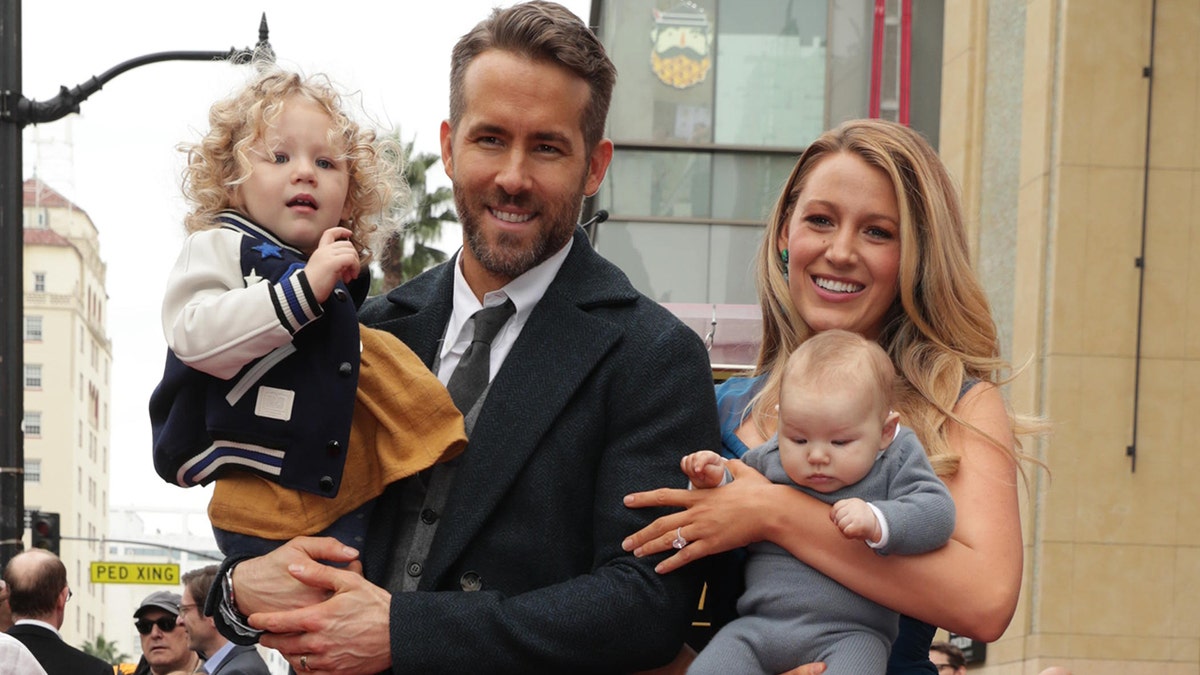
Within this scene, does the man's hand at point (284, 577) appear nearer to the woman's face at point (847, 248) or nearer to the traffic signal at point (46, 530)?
the woman's face at point (847, 248)

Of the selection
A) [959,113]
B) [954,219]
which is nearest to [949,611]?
[954,219]

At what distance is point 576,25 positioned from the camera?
14.2ft

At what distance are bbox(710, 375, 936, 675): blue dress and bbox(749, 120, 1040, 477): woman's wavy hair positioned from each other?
0.09 metres

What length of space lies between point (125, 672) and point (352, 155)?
9.87m

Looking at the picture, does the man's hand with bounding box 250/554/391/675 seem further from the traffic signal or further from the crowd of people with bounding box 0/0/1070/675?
the traffic signal

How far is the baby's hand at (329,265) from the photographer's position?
13.3 ft

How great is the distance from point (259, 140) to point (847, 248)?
1.56 meters

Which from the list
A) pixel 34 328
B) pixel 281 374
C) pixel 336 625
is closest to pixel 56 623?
pixel 281 374

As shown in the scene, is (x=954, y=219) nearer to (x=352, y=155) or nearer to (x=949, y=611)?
(x=949, y=611)

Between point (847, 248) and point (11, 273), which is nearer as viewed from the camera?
point (847, 248)

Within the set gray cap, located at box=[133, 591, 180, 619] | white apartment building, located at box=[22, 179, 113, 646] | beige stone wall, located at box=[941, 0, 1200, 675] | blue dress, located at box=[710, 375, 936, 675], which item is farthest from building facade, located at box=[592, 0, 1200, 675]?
white apartment building, located at box=[22, 179, 113, 646]

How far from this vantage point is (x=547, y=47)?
423 cm

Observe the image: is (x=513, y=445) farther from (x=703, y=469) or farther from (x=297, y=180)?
(x=297, y=180)

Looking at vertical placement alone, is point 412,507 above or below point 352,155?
below
